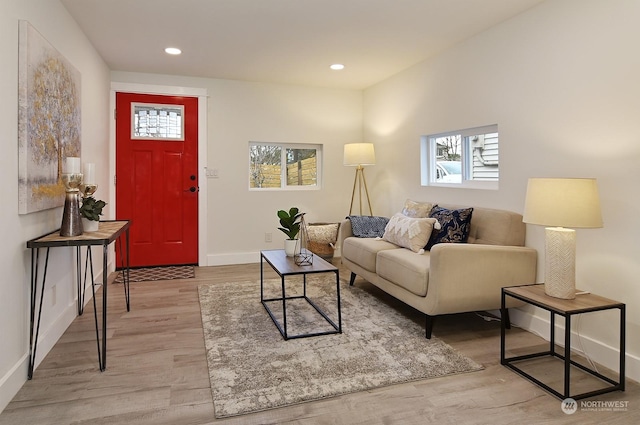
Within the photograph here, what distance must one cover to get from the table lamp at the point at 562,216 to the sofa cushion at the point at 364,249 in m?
1.41

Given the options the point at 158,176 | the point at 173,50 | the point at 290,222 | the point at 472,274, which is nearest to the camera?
the point at 472,274

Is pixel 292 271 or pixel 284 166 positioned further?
pixel 284 166

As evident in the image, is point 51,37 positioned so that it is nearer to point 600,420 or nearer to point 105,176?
point 105,176

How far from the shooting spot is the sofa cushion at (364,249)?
3.54 metres

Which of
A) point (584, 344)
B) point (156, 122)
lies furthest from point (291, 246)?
point (156, 122)

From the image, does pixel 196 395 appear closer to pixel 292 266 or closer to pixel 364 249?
pixel 292 266

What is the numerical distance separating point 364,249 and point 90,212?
2153mm

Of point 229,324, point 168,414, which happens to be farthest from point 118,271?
point 168,414

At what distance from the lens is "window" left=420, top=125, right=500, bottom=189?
358 centimetres

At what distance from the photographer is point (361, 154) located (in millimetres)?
4875

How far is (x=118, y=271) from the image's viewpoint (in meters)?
4.78

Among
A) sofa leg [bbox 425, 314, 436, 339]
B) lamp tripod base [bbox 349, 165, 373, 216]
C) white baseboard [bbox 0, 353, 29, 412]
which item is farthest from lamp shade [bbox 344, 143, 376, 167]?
white baseboard [bbox 0, 353, 29, 412]

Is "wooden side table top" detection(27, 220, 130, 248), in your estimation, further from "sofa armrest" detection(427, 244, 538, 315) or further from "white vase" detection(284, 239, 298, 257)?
"sofa armrest" detection(427, 244, 538, 315)

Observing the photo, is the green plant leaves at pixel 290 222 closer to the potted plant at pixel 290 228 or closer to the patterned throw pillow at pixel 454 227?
the potted plant at pixel 290 228
